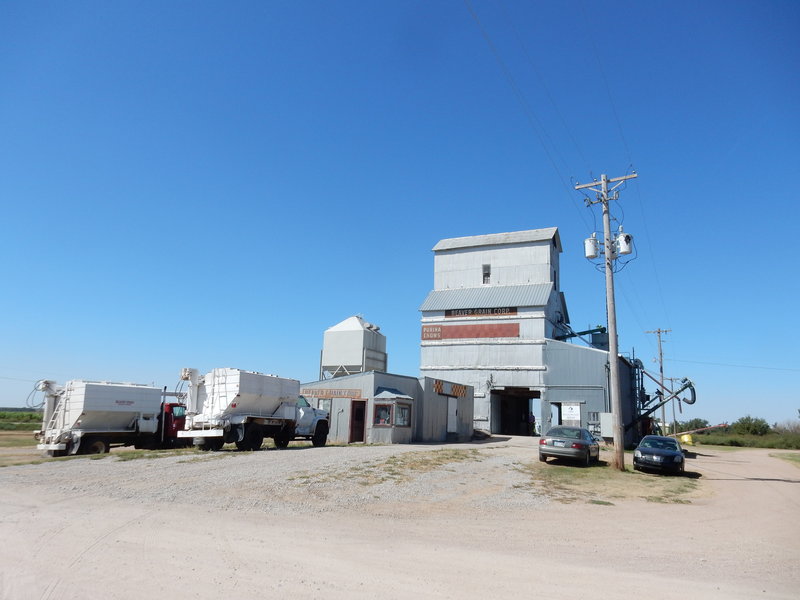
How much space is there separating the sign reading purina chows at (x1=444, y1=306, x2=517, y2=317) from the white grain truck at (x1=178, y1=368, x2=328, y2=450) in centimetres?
2529

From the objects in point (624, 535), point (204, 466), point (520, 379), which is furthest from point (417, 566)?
point (520, 379)

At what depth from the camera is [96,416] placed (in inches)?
781

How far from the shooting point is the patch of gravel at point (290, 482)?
10.7 metres

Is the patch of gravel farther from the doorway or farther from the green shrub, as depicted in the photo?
the green shrub

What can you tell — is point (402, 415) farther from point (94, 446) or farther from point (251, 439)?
point (94, 446)

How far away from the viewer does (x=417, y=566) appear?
662 centimetres

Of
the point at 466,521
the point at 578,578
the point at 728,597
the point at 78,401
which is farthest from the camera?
the point at 78,401

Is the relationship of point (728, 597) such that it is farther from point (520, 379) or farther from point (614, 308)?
point (520, 379)

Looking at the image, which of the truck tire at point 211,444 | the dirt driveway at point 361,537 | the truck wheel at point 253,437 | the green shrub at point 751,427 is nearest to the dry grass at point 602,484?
the dirt driveway at point 361,537

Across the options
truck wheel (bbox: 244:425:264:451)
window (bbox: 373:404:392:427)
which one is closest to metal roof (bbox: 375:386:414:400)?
window (bbox: 373:404:392:427)

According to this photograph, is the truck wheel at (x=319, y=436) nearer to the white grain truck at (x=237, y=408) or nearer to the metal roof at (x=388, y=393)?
the white grain truck at (x=237, y=408)

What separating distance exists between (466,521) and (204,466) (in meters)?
8.57

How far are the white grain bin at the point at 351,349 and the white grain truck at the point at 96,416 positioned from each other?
1842 centimetres

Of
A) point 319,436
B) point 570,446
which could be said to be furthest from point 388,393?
point 570,446
